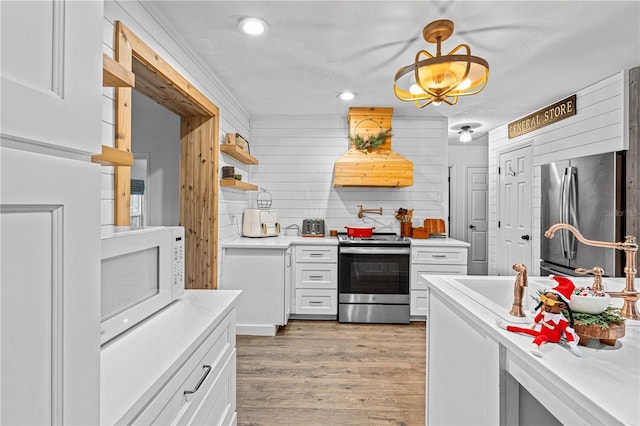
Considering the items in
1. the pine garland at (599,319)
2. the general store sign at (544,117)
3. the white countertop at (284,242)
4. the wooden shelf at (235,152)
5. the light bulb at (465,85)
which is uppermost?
the general store sign at (544,117)

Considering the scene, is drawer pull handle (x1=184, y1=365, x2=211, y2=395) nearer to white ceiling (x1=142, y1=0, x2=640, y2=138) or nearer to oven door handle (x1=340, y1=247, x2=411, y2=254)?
white ceiling (x1=142, y1=0, x2=640, y2=138)

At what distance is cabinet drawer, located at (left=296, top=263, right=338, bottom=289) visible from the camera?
374 centimetres

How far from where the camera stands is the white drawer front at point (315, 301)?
12.3 feet

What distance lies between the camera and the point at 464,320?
1.28 m

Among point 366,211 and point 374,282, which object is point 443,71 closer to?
point 374,282

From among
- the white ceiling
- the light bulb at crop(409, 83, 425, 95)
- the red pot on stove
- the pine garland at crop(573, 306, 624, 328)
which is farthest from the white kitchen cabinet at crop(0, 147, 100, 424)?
the red pot on stove

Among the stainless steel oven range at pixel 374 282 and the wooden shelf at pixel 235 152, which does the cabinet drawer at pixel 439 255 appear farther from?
the wooden shelf at pixel 235 152

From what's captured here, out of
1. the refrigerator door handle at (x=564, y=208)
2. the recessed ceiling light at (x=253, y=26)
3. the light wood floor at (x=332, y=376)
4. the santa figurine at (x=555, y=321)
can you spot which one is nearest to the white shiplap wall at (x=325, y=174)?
the refrigerator door handle at (x=564, y=208)

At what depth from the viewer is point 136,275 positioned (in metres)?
1.23

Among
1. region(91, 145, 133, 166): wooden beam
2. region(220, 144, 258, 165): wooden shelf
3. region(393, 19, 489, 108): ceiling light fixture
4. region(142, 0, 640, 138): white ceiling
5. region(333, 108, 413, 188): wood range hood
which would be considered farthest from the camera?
region(333, 108, 413, 188): wood range hood

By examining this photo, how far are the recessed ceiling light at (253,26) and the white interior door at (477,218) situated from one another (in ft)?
16.7

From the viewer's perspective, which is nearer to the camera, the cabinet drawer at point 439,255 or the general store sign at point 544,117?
the general store sign at point 544,117

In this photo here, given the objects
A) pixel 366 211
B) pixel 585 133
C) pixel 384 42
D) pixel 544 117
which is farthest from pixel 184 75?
pixel 544 117

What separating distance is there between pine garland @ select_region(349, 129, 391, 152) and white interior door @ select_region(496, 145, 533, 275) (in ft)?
6.08
